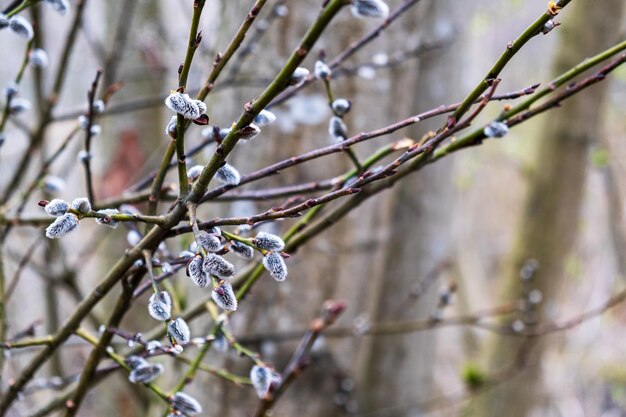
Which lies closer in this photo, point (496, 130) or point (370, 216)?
point (496, 130)

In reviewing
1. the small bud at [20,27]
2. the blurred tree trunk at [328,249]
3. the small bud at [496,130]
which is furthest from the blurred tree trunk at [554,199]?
the small bud at [20,27]

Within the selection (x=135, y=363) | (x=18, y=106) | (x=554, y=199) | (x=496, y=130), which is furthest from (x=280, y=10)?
(x=554, y=199)

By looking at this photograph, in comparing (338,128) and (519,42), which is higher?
(338,128)

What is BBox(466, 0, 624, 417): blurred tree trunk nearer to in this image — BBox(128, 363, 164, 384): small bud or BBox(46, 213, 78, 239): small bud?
BBox(128, 363, 164, 384): small bud

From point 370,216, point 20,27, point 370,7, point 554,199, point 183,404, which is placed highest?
point 554,199

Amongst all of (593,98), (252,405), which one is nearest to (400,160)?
(252,405)

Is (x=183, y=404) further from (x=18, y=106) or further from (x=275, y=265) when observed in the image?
(x=18, y=106)

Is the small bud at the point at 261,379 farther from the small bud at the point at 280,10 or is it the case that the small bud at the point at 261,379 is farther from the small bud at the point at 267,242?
the small bud at the point at 280,10
